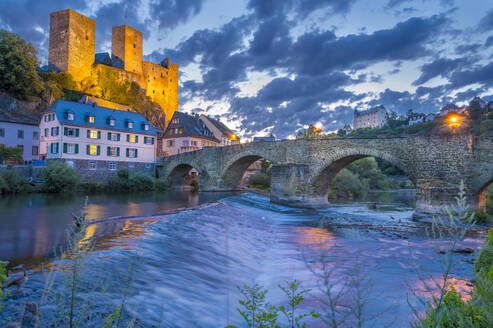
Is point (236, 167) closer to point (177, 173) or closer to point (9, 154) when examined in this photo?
point (177, 173)

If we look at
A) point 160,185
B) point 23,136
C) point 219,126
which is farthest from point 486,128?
point 23,136

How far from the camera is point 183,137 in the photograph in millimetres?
44281

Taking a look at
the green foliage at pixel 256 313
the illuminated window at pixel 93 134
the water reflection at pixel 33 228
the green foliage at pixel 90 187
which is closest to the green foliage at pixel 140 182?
the green foliage at pixel 90 187

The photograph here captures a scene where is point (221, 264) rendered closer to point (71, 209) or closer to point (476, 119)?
point (71, 209)

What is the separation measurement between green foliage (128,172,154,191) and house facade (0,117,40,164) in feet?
38.8

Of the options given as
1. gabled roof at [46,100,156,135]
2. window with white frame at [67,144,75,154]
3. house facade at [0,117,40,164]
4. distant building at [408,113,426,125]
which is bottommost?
window with white frame at [67,144,75,154]

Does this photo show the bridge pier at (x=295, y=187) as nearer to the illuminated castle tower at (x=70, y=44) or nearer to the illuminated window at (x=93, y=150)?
the illuminated window at (x=93, y=150)

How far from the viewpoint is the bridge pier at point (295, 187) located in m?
21.7

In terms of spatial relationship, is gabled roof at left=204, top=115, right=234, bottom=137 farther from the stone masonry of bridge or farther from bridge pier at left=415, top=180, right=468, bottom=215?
bridge pier at left=415, top=180, right=468, bottom=215

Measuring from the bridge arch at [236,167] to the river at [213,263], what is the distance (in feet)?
42.2

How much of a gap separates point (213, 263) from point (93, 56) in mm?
55884

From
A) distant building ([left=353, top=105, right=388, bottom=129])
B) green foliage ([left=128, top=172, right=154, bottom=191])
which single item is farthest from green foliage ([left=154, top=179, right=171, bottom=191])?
distant building ([left=353, top=105, right=388, bottom=129])

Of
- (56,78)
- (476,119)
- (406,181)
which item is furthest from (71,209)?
(476,119)

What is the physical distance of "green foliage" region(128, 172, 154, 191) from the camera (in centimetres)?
2900
